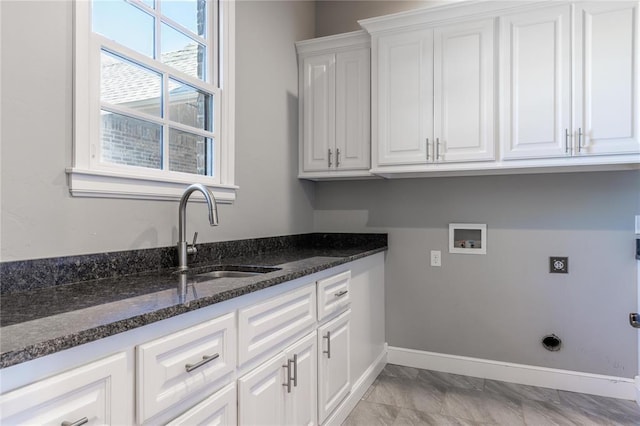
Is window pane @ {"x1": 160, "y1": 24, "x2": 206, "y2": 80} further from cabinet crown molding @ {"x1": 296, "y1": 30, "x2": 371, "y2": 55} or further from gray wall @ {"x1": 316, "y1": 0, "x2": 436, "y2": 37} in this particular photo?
gray wall @ {"x1": 316, "y1": 0, "x2": 436, "y2": 37}

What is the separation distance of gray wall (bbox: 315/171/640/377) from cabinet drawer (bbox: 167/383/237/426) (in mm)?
1994

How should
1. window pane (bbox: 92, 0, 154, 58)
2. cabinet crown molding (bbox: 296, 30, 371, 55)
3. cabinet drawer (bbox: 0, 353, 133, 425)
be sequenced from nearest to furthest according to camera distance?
cabinet drawer (bbox: 0, 353, 133, 425) < window pane (bbox: 92, 0, 154, 58) < cabinet crown molding (bbox: 296, 30, 371, 55)

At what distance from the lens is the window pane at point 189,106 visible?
1892 millimetres

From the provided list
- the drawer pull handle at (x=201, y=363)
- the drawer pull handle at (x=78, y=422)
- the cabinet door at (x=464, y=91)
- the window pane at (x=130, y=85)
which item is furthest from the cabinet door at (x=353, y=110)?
the drawer pull handle at (x=78, y=422)

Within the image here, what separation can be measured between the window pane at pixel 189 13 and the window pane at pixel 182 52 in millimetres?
67

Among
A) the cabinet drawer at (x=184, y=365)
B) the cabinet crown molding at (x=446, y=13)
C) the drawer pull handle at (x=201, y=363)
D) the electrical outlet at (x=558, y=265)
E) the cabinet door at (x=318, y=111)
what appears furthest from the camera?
the cabinet door at (x=318, y=111)

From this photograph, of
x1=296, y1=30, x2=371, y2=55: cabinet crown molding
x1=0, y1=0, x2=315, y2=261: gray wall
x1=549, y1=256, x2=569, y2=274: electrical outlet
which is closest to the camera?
x1=0, y1=0, x2=315, y2=261: gray wall

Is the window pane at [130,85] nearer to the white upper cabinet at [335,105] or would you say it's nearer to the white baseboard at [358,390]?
the white upper cabinet at [335,105]

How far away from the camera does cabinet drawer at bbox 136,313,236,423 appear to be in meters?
0.94

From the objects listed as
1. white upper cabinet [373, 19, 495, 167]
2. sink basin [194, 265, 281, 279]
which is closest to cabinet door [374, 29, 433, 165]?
white upper cabinet [373, 19, 495, 167]

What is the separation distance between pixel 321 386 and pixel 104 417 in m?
1.19

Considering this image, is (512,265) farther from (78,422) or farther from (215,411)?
(78,422)

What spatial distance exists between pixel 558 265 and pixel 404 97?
1.52m

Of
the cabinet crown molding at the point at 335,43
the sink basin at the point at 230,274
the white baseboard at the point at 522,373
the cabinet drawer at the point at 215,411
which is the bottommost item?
the white baseboard at the point at 522,373
